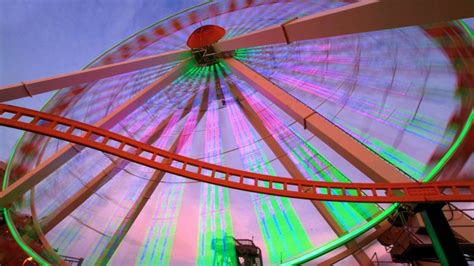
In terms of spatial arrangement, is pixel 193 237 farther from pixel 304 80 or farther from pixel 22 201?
pixel 304 80

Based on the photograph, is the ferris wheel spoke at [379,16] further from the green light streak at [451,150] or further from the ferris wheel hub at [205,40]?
the ferris wheel hub at [205,40]

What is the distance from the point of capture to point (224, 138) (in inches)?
330

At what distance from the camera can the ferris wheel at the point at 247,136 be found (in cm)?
485

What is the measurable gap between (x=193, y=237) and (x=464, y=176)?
6.09m

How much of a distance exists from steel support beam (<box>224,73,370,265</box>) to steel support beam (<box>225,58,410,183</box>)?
1846 millimetres

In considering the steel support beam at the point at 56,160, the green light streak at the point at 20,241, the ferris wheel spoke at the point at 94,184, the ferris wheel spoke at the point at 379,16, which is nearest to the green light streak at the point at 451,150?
the ferris wheel spoke at the point at 379,16

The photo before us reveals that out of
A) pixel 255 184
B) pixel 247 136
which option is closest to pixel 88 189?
pixel 247 136

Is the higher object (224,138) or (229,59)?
(229,59)

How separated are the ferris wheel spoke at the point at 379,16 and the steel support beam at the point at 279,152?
3.52m

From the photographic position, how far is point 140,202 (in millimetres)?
8227

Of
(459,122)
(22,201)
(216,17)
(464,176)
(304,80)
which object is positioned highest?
(216,17)

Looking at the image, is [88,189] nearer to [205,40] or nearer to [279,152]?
[205,40]

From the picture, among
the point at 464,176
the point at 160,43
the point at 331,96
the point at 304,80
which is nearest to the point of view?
the point at 464,176

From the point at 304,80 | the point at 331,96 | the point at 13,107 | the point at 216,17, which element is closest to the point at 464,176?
the point at 331,96
